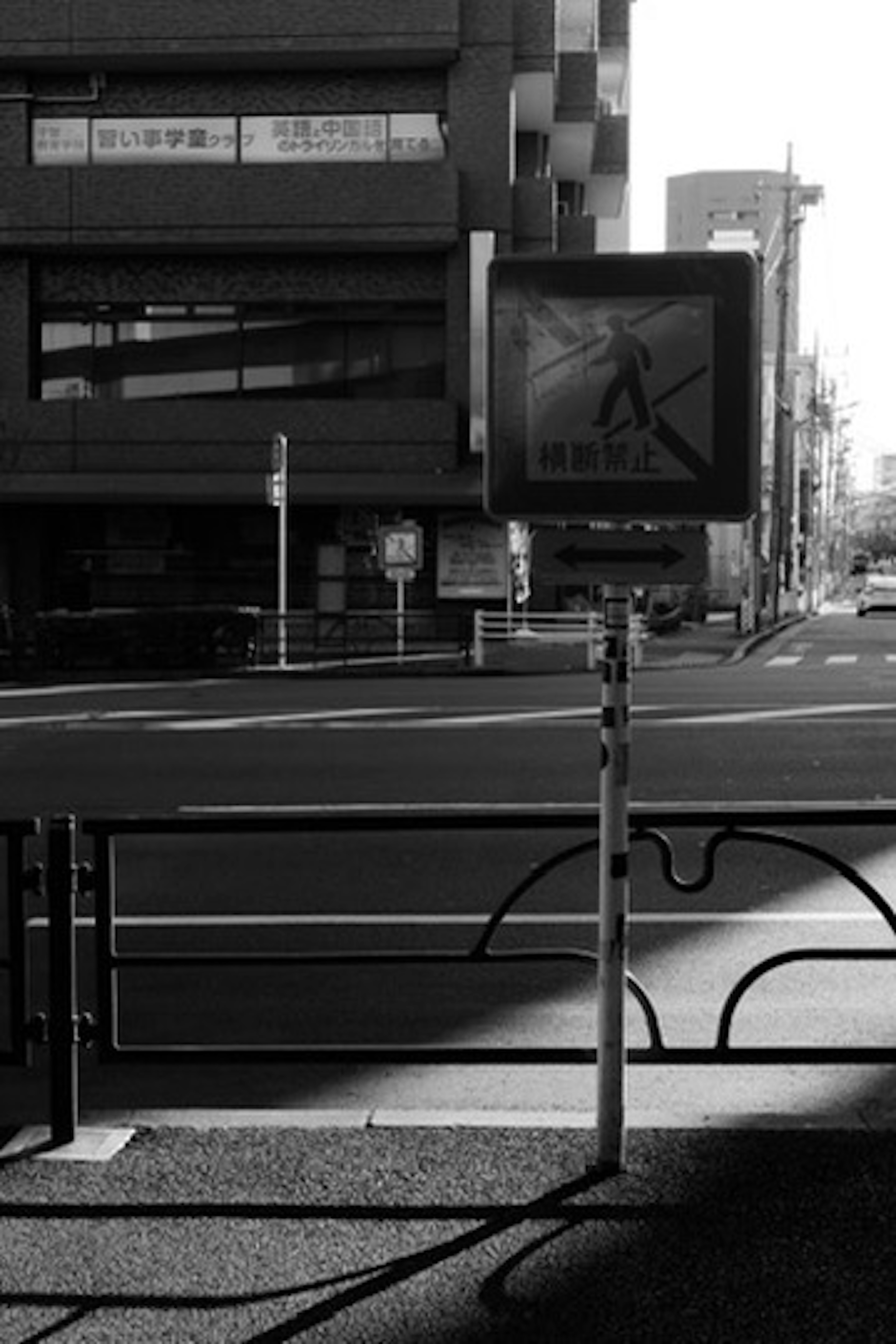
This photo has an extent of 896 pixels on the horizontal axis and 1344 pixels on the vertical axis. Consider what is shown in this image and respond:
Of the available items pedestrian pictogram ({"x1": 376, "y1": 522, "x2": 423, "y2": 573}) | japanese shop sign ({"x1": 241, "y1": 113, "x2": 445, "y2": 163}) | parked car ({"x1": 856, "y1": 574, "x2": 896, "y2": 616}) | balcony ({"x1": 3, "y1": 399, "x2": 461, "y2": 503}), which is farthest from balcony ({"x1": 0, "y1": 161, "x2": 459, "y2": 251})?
parked car ({"x1": 856, "y1": 574, "x2": 896, "y2": 616})

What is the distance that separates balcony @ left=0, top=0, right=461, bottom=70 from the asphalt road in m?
19.2

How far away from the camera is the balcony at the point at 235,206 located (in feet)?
119

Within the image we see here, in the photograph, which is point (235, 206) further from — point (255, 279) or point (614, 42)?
point (614, 42)

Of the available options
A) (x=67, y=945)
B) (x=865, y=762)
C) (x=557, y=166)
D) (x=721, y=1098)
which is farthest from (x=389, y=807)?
(x=557, y=166)

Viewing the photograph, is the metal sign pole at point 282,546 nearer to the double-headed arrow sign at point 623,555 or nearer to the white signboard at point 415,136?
the white signboard at point 415,136

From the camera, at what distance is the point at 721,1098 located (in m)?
6.45

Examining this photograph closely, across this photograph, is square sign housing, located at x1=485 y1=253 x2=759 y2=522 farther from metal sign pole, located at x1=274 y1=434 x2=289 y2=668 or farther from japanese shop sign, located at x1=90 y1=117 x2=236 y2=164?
japanese shop sign, located at x1=90 y1=117 x2=236 y2=164

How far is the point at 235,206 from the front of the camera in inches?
1439

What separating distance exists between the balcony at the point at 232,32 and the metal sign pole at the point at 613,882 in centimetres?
3320

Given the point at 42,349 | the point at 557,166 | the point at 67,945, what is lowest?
the point at 67,945

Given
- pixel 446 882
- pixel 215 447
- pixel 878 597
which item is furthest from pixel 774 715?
pixel 878 597

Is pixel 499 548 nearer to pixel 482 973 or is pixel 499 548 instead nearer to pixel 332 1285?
pixel 482 973

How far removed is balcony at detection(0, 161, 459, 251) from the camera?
119ft

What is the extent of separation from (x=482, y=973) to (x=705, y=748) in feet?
29.7
